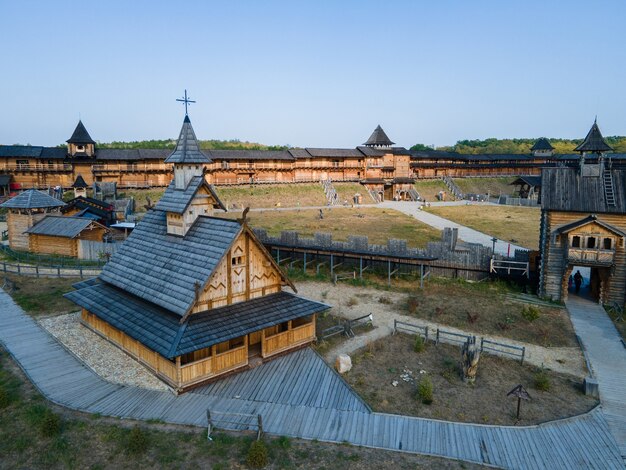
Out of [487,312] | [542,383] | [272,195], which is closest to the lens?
[542,383]

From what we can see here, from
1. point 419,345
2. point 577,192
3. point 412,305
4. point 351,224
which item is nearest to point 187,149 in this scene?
point 419,345

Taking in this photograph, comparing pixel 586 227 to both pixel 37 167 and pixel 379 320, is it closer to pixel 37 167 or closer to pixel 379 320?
pixel 379 320

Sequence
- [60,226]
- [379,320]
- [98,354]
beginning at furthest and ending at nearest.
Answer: [60,226]
[379,320]
[98,354]

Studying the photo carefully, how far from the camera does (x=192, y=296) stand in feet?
49.6

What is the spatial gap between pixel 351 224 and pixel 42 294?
34.5 metres

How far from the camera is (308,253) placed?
33375 millimetres

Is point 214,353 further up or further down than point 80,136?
further down

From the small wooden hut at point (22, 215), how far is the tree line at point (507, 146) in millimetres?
115836

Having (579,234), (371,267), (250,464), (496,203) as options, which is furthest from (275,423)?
(496,203)

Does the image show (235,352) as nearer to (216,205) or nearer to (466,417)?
(216,205)

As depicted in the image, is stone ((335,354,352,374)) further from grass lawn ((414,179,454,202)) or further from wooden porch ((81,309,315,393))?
grass lawn ((414,179,454,202))

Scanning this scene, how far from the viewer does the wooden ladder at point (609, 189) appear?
25508 mm

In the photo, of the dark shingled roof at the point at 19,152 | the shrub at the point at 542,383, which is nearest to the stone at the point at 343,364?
the shrub at the point at 542,383

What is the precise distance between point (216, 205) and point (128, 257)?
4708 mm
